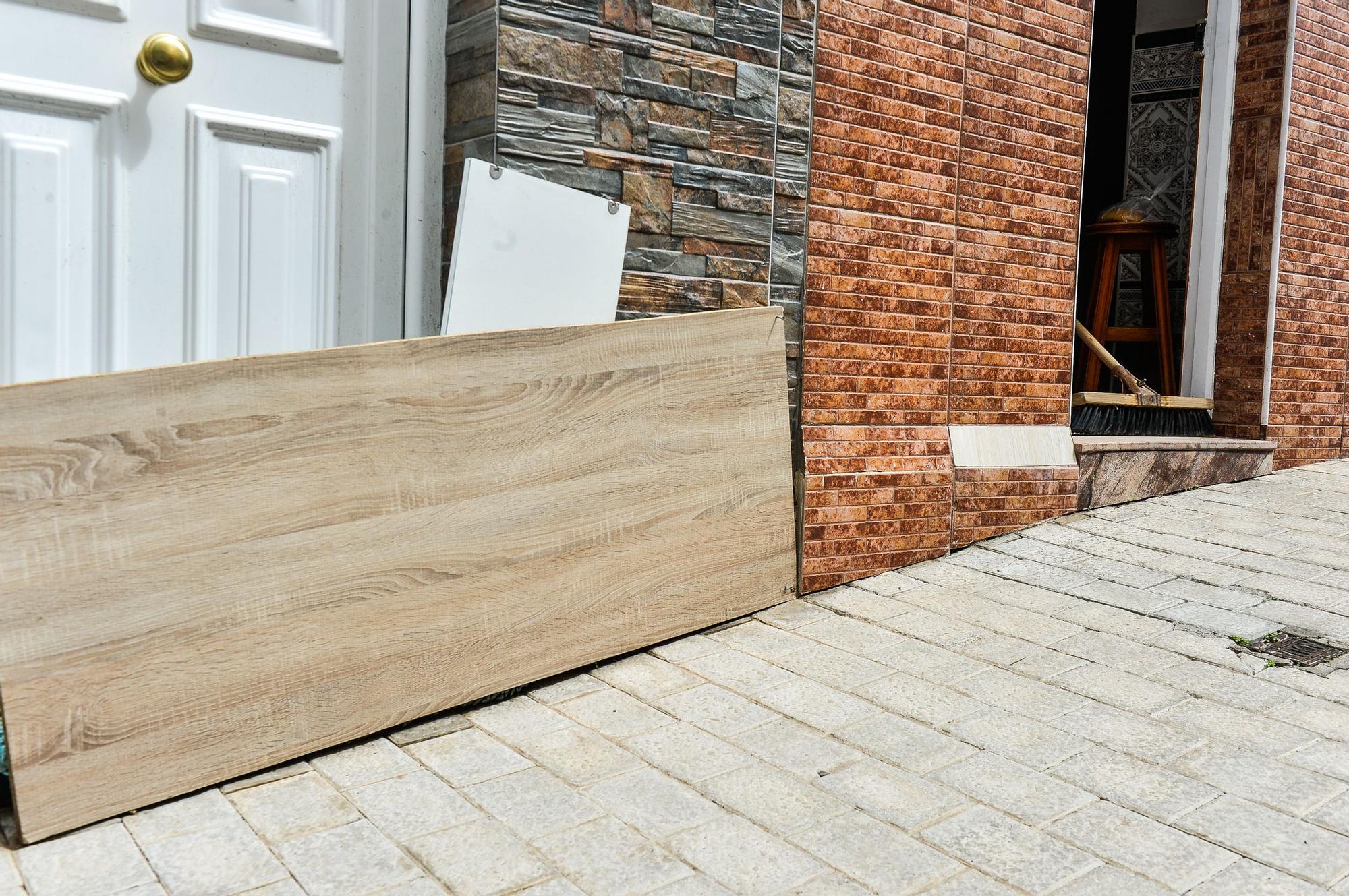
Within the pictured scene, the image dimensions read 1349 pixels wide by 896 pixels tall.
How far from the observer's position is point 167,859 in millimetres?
1928

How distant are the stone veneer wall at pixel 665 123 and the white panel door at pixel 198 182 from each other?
0.83 feet

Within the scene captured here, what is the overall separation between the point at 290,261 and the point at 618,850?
1747mm

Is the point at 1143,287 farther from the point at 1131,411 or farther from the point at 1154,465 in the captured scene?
the point at 1154,465

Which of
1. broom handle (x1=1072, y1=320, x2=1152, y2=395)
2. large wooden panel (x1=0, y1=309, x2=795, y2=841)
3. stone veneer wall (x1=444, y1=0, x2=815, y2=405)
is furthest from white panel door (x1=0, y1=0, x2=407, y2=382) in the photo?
broom handle (x1=1072, y1=320, x2=1152, y2=395)

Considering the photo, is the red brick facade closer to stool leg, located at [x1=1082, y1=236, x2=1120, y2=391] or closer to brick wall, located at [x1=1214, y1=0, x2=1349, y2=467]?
brick wall, located at [x1=1214, y1=0, x2=1349, y2=467]

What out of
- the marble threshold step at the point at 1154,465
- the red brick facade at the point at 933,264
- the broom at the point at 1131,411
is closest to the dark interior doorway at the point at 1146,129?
the broom at the point at 1131,411

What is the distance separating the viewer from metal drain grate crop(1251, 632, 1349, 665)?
9.52ft

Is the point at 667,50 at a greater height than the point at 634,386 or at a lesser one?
greater

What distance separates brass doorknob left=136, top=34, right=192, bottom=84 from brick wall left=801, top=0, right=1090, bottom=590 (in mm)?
1887

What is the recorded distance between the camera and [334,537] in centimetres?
236

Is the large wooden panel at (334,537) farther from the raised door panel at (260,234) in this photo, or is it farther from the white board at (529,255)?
the raised door panel at (260,234)

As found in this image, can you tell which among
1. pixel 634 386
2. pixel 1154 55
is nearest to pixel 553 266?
pixel 634 386

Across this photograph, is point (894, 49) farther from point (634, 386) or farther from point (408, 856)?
point (408, 856)

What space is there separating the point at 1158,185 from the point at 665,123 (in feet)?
14.6
